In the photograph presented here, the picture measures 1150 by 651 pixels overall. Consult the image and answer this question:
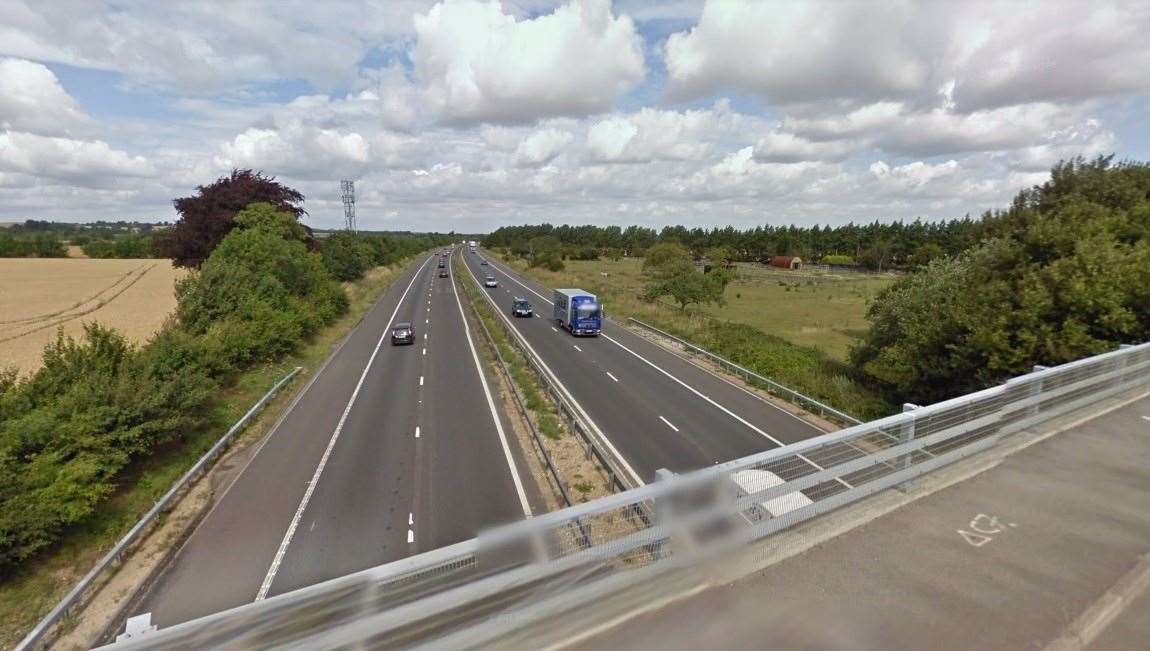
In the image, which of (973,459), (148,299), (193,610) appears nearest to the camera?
(973,459)

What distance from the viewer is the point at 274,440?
66.2ft

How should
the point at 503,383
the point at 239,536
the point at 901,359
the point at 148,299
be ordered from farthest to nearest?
the point at 148,299
the point at 503,383
the point at 901,359
the point at 239,536

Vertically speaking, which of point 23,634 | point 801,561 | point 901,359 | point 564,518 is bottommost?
point 23,634

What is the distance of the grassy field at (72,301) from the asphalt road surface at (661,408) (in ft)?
66.1

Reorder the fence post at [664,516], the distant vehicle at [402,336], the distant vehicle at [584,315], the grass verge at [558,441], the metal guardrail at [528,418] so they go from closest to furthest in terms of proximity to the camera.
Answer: the fence post at [664,516] < the metal guardrail at [528,418] < the grass verge at [558,441] < the distant vehicle at [402,336] < the distant vehicle at [584,315]

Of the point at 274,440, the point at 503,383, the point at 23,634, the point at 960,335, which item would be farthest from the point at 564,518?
the point at 503,383

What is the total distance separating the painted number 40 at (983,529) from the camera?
16.9ft

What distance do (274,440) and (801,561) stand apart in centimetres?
1998

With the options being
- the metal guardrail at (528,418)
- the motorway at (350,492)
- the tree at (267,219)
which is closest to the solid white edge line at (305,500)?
the motorway at (350,492)

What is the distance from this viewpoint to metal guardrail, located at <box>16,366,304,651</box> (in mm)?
9664

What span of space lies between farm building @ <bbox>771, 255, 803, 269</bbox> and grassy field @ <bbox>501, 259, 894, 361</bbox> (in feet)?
116

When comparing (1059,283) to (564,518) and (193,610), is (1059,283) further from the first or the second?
(193,610)

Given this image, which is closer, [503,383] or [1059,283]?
[1059,283]

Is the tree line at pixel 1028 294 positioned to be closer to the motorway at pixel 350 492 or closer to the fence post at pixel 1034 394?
the fence post at pixel 1034 394
